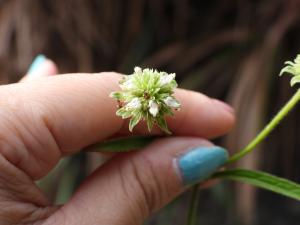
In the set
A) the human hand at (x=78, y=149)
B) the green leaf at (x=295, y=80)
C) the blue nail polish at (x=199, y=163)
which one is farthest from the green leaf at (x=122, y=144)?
the green leaf at (x=295, y=80)

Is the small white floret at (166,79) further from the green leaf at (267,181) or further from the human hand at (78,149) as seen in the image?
the green leaf at (267,181)

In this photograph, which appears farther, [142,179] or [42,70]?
[42,70]

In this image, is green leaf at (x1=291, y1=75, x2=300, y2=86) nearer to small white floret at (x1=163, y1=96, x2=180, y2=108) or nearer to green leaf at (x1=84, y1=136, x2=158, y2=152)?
small white floret at (x1=163, y1=96, x2=180, y2=108)

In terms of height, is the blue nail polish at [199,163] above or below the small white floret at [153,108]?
below

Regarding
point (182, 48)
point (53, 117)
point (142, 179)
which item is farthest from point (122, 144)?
point (182, 48)

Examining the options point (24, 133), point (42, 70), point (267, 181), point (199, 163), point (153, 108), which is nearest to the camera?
point (153, 108)

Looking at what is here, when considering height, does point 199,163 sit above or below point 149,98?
below

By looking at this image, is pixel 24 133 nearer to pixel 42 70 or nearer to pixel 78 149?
pixel 78 149
